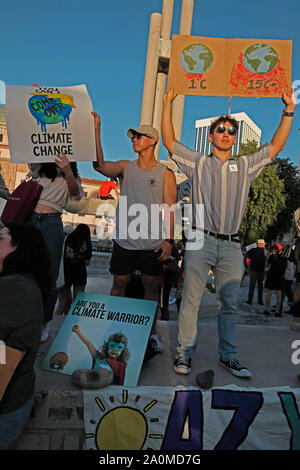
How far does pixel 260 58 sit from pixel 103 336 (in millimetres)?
3101

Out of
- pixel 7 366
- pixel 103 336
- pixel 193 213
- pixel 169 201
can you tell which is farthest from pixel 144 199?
pixel 7 366

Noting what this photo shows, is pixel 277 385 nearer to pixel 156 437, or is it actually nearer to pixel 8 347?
pixel 156 437

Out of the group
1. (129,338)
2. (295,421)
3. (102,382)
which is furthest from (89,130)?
(295,421)

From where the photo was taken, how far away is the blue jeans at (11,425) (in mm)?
2066

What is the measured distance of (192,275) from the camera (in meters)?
3.20

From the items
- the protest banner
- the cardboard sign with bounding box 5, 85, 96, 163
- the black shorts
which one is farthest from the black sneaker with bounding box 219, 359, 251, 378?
the cardboard sign with bounding box 5, 85, 96, 163

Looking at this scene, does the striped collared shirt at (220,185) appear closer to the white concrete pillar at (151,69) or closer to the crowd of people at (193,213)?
the crowd of people at (193,213)

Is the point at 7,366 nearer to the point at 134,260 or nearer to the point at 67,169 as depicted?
the point at 134,260

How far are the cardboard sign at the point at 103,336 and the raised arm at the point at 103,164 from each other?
1.23 meters

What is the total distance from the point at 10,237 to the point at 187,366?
182 centimetres

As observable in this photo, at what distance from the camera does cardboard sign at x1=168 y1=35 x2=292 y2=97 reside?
12.0 ft

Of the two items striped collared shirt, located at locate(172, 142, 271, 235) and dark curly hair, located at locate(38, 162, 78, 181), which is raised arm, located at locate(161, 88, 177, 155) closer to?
striped collared shirt, located at locate(172, 142, 271, 235)
